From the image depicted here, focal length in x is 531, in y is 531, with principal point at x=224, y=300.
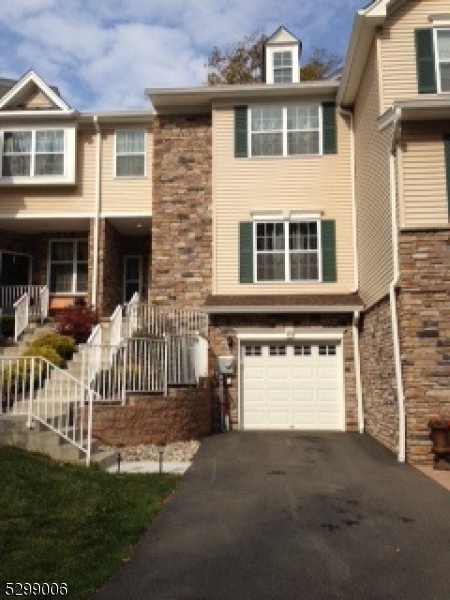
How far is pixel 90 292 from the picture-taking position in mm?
15836

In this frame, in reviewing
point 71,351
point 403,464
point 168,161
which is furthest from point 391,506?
point 168,161

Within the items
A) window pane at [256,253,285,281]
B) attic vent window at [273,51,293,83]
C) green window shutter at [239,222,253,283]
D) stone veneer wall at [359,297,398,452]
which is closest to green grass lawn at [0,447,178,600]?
stone veneer wall at [359,297,398,452]

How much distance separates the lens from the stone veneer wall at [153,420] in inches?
395

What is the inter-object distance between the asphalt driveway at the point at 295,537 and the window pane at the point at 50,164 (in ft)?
35.2

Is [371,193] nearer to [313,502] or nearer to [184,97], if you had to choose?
[184,97]

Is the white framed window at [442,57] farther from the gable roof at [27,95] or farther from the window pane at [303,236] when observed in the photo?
the gable roof at [27,95]

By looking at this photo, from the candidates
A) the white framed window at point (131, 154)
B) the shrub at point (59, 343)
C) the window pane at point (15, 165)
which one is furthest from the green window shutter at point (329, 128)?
the window pane at point (15, 165)

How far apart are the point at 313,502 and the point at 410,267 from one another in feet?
16.2

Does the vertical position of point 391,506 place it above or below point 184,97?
below

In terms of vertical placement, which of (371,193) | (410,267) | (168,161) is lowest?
(410,267)

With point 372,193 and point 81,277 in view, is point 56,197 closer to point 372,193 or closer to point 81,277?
point 81,277

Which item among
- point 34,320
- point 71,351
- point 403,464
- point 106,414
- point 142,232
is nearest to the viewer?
point 403,464

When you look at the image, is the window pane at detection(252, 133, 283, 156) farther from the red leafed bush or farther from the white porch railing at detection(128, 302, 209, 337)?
the red leafed bush

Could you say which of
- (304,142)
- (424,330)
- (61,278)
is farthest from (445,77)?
(61,278)
